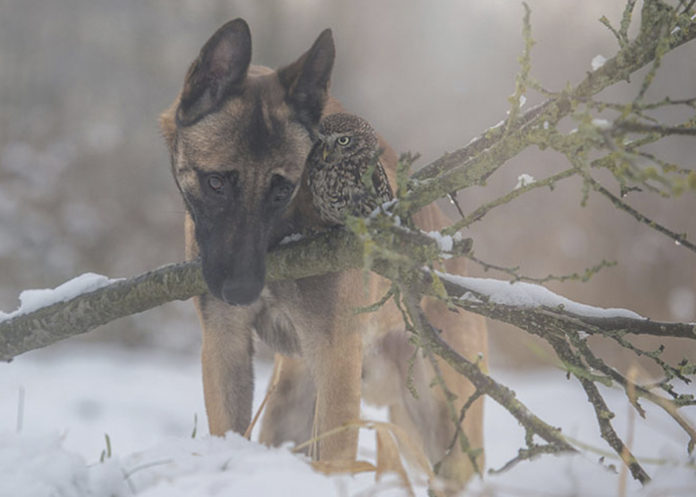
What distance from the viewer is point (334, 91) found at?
10.2 meters

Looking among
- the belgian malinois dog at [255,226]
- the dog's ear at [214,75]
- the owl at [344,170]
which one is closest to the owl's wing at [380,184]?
the owl at [344,170]

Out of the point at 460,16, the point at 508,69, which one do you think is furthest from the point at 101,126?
the point at 508,69

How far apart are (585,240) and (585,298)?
3.08ft

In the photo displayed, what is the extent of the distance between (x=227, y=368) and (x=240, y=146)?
1089 millimetres

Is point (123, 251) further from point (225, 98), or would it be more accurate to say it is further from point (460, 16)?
point (225, 98)

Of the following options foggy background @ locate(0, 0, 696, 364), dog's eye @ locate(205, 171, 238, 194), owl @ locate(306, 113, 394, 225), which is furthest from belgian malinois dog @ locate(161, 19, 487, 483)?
foggy background @ locate(0, 0, 696, 364)

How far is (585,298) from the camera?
880cm

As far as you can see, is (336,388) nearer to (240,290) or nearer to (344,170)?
(240,290)

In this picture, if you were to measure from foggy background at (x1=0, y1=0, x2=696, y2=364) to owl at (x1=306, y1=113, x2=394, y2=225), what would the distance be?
6.32 metres

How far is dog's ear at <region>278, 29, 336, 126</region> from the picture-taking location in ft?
8.70

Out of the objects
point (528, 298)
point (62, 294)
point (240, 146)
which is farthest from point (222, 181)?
point (528, 298)

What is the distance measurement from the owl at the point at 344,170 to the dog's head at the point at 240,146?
238 millimetres

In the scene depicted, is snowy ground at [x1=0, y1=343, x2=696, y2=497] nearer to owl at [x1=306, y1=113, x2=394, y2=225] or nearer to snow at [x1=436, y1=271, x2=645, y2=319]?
snow at [x1=436, y1=271, x2=645, y2=319]

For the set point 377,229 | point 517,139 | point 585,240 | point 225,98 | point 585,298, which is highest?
point 585,240
